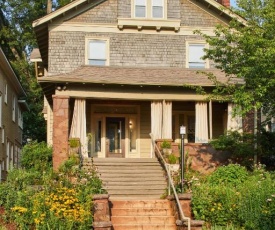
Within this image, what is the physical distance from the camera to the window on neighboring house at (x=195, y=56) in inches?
978

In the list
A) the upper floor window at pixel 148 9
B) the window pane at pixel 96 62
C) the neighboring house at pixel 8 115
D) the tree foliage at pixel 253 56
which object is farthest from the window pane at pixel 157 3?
the neighboring house at pixel 8 115

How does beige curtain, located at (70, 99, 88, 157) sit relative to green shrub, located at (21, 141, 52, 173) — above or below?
above

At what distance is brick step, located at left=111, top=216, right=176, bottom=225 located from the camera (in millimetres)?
14828

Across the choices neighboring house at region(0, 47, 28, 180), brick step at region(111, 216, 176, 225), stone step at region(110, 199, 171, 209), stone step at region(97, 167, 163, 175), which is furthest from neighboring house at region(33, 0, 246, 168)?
brick step at region(111, 216, 176, 225)

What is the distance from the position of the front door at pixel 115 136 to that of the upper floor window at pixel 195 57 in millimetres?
3966

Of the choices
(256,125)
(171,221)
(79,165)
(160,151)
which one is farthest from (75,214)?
(256,125)

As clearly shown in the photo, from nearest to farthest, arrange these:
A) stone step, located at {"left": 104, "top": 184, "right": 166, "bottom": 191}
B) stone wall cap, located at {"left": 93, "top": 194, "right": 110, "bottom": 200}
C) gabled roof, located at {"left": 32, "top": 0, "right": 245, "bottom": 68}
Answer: stone wall cap, located at {"left": 93, "top": 194, "right": 110, "bottom": 200} → stone step, located at {"left": 104, "top": 184, "right": 166, "bottom": 191} → gabled roof, located at {"left": 32, "top": 0, "right": 245, "bottom": 68}

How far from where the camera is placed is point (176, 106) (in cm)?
2555

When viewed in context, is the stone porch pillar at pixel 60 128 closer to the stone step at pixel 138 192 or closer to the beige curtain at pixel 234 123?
the stone step at pixel 138 192

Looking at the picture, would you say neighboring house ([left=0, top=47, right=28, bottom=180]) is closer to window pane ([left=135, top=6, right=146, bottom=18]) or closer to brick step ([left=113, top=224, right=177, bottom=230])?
window pane ([left=135, top=6, right=146, bottom=18])

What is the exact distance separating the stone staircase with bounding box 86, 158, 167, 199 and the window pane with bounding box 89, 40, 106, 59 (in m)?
5.38

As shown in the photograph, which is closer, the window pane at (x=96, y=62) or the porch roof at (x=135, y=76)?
the porch roof at (x=135, y=76)

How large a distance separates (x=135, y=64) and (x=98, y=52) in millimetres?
1709

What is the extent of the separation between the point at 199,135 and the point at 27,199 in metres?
10.8
